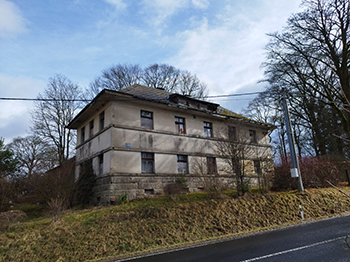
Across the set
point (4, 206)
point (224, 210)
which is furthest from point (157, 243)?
point (4, 206)

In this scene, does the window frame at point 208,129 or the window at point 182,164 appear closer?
the window at point 182,164

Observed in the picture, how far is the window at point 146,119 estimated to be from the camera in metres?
19.0

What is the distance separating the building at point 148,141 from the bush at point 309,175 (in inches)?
60.3

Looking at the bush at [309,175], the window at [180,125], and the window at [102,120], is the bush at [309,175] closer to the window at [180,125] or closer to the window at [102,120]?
the window at [180,125]

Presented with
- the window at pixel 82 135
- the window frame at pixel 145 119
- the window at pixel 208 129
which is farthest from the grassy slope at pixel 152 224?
the window at pixel 82 135

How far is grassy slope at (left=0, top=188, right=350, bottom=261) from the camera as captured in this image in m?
9.40

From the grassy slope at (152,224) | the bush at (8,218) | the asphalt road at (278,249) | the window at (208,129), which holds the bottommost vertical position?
the asphalt road at (278,249)

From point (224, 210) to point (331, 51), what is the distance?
14.2m

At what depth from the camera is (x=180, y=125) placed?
69.1 ft

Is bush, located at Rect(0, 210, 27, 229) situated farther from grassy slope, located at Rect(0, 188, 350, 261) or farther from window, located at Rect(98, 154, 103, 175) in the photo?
window, located at Rect(98, 154, 103, 175)

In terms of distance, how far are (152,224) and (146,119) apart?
9.28 meters

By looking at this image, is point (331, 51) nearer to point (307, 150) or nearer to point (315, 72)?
point (315, 72)

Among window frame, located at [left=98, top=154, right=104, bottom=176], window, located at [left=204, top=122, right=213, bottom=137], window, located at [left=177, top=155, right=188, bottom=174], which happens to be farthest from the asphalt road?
window, located at [left=204, top=122, right=213, bottom=137]

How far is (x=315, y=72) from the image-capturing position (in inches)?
789
